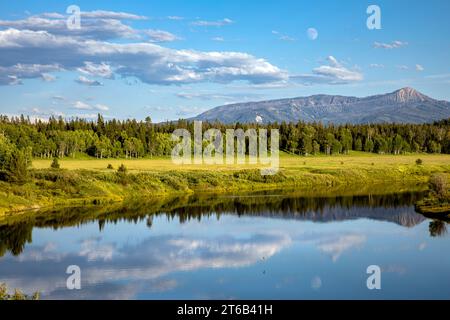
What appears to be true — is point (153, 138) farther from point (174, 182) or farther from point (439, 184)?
point (439, 184)

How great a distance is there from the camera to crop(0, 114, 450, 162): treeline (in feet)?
412

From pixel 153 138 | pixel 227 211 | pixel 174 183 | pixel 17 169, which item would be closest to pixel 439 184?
pixel 227 211

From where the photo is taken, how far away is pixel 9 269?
35625 millimetres

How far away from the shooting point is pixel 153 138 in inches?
5517

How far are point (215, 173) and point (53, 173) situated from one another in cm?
2596

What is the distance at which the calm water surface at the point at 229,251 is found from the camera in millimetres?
31078

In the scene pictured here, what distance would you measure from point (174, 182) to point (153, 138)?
6493 cm

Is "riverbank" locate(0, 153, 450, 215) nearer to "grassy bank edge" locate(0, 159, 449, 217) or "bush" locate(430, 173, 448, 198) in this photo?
"grassy bank edge" locate(0, 159, 449, 217)

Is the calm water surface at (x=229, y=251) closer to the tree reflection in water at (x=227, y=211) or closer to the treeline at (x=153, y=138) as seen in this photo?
the tree reflection in water at (x=227, y=211)

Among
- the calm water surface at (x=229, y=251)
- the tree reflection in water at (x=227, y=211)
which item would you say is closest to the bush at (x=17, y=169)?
the tree reflection in water at (x=227, y=211)

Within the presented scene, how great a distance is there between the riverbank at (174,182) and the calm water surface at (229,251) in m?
5.02

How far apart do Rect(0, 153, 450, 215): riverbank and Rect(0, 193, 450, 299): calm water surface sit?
16.5 feet

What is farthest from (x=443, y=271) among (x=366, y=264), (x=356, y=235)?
(x=356, y=235)

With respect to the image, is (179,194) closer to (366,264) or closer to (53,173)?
(53,173)
